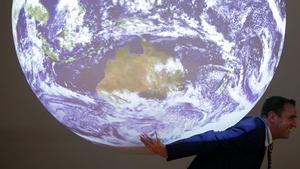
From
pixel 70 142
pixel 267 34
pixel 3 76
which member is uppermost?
pixel 267 34

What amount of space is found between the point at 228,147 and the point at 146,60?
14.2 inches

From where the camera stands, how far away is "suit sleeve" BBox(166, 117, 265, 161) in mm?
1300

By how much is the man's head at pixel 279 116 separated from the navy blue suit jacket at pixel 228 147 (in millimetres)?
93

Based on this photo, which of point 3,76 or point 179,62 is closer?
point 179,62

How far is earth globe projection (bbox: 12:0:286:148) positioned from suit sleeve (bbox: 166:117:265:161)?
0.09ft

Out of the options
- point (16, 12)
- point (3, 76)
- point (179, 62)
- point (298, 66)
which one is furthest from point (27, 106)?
point (179, 62)

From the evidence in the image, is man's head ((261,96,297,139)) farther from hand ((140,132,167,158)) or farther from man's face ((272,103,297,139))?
hand ((140,132,167,158))

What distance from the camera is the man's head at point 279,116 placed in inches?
59.6

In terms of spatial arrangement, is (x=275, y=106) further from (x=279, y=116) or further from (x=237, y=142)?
(x=237, y=142)

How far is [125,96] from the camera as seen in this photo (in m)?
1.18

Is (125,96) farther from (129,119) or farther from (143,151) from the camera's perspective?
(143,151)

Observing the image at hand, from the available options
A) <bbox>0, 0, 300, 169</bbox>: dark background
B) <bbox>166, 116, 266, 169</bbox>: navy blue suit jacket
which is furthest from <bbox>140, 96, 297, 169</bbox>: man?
<bbox>0, 0, 300, 169</bbox>: dark background

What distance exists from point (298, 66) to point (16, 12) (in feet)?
4.51

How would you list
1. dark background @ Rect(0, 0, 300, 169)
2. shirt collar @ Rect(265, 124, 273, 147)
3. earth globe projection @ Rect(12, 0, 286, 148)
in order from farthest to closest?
1. dark background @ Rect(0, 0, 300, 169)
2. shirt collar @ Rect(265, 124, 273, 147)
3. earth globe projection @ Rect(12, 0, 286, 148)
